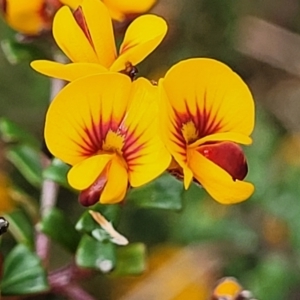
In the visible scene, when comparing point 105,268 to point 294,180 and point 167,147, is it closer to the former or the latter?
point 167,147

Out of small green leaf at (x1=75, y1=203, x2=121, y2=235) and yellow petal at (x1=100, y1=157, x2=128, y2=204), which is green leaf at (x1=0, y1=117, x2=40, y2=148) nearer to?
small green leaf at (x1=75, y1=203, x2=121, y2=235)

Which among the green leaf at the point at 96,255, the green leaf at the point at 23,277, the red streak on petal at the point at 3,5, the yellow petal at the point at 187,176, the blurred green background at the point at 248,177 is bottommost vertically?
the blurred green background at the point at 248,177

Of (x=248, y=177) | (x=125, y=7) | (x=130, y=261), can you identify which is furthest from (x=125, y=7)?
(x=248, y=177)

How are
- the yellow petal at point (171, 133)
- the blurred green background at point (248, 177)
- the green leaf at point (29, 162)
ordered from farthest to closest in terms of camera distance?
the blurred green background at point (248, 177), the green leaf at point (29, 162), the yellow petal at point (171, 133)

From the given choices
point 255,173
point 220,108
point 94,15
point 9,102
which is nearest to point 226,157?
point 220,108

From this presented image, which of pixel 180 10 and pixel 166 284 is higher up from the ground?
pixel 180 10

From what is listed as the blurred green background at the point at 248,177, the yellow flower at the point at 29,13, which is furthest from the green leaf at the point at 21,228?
the blurred green background at the point at 248,177

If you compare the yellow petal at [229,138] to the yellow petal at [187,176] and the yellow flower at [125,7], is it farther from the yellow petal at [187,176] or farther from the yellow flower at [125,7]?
the yellow flower at [125,7]
